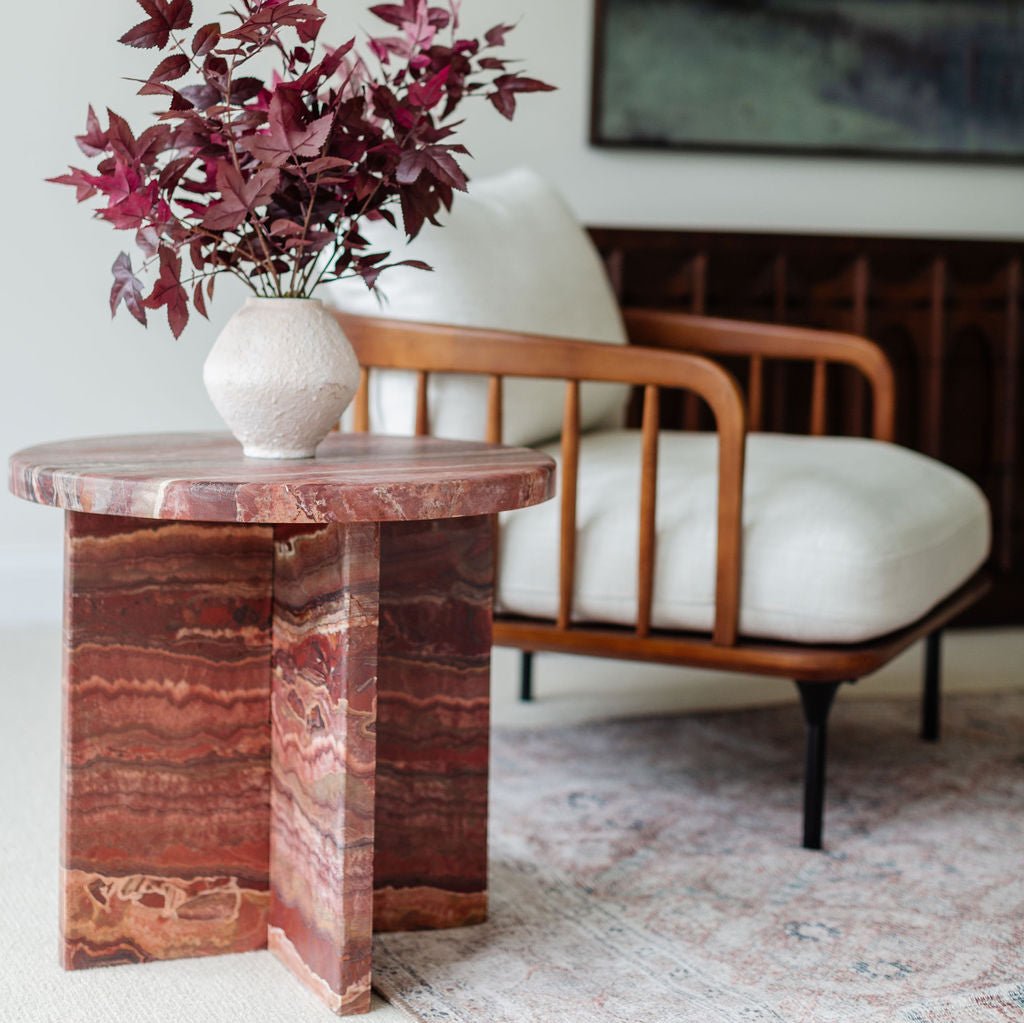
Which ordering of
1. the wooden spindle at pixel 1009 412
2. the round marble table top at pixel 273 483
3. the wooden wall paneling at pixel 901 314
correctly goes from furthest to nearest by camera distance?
1. the wooden spindle at pixel 1009 412
2. the wooden wall paneling at pixel 901 314
3. the round marble table top at pixel 273 483

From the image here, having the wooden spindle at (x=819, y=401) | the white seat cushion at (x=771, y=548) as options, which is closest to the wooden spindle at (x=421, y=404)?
the white seat cushion at (x=771, y=548)

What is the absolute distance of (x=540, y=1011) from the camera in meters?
1.37

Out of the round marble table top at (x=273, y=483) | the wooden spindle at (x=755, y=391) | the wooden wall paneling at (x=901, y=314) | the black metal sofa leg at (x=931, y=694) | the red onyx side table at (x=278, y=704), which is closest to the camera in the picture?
the round marble table top at (x=273, y=483)

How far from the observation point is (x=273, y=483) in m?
1.23

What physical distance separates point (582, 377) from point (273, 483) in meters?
0.66

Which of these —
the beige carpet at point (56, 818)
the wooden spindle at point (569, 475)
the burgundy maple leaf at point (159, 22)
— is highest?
the burgundy maple leaf at point (159, 22)

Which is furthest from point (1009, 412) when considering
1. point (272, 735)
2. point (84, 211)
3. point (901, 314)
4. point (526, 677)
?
point (272, 735)

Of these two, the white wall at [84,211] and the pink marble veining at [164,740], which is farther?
the white wall at [84,211]

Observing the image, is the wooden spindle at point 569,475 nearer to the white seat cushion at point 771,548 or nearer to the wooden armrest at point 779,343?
the white seat cushion at point 771,548

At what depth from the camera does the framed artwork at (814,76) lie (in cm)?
286

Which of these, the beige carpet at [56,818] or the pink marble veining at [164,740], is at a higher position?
the pink marble veining at [164,740]

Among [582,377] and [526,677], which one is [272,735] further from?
[526,677]

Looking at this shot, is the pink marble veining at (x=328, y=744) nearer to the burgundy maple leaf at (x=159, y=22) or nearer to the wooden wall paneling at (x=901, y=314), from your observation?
the burgundy maple leaf at (x=159, y=22)

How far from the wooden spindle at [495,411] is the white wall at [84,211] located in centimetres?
96
